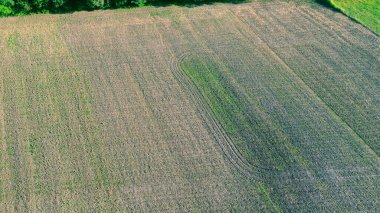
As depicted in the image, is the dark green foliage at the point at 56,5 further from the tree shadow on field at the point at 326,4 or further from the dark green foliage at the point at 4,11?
the tree shadow on field at the point at 326,4

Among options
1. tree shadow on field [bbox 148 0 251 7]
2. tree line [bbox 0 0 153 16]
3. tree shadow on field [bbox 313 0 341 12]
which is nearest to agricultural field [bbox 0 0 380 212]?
tree line [bbox 0 0 153 16]

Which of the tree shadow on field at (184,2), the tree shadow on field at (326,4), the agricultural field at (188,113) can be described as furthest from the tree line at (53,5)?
the tree shadow on field at (326,4)

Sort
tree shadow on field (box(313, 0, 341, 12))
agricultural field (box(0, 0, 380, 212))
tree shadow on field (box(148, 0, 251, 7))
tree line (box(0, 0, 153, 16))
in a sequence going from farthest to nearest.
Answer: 1. tree shadow on field (box(313, 0, 341, 12))
2. tree shadow on field (box(148, 0, 251, 7))
3. tree line (box(0, 0, 153, 16))
4. agricultural field (box(0, 0, 380, 212))

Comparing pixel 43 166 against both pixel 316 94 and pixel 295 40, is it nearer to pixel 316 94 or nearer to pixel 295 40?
pixel 316 94

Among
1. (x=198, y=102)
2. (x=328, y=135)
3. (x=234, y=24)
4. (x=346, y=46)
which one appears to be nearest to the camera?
(x=328, y=135)

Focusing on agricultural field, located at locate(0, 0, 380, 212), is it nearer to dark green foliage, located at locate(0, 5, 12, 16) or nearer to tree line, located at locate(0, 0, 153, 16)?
dark green foliage, located at locate(0, 5, 12, 16)

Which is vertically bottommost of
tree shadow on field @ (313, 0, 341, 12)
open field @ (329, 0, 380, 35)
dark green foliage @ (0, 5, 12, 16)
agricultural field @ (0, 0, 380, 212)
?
dark green foliage @ (0, 5, 12, 16)

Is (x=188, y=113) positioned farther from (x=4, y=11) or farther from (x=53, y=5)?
(x=4, y=11)

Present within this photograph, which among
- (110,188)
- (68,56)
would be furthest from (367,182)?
(68,56)
